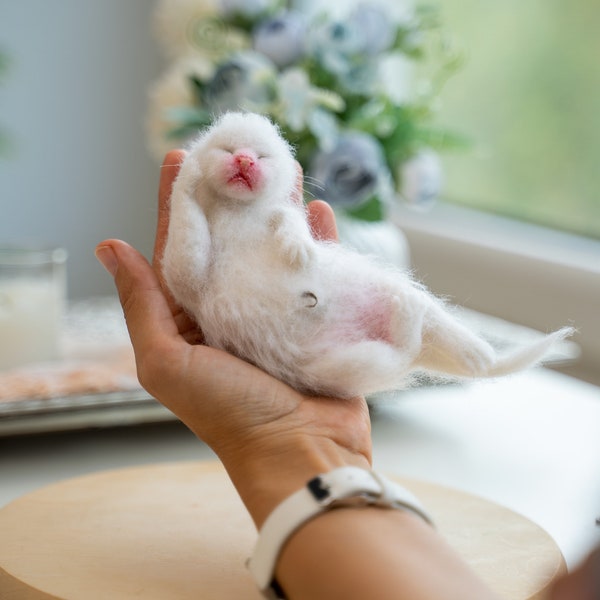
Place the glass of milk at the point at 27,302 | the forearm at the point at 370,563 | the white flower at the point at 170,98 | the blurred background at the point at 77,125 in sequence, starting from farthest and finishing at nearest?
the blurred background at the point at 77,125, the white flower at the point at 170,98, the glass of milk at the point at 27,302, the forearm at the point at 370,563

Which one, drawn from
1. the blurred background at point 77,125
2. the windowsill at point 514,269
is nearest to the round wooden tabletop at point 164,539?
the windowsill at point 514,269

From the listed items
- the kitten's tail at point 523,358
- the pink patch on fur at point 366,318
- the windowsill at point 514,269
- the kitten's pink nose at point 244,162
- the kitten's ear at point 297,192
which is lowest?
the windowsill at point 514,269

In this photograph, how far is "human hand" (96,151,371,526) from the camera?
1.34ft

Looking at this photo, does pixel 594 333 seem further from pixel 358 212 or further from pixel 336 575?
pixel 336 575

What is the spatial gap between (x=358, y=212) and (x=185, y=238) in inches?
17.3

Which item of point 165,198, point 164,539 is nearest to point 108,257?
point 165,198

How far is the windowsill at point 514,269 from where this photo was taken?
1.00 metres

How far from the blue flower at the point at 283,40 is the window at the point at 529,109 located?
235mm

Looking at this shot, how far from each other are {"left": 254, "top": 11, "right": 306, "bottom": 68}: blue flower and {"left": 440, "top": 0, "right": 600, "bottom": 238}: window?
9.2 inches

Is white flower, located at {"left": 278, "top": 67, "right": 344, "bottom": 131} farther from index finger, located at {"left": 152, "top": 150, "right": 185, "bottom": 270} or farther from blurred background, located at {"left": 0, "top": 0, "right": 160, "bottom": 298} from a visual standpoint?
blurred background, located at {"left": 0, "top": 0, "right": 160, "bottom": 298}

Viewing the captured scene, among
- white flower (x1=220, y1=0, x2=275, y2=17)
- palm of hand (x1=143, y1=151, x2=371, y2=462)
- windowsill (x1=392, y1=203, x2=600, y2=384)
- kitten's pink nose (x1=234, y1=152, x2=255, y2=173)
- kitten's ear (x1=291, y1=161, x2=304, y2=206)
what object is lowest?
windowsill (x1=392, y1=203, x2=600, y2=384)

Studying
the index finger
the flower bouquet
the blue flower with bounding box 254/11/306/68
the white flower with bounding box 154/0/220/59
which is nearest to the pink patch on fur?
the index finger

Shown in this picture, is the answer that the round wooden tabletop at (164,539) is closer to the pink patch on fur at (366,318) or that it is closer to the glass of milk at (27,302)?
the pink patch on fur at (366,318)

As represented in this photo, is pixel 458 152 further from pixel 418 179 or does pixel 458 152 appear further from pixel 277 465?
pixel 277 465
